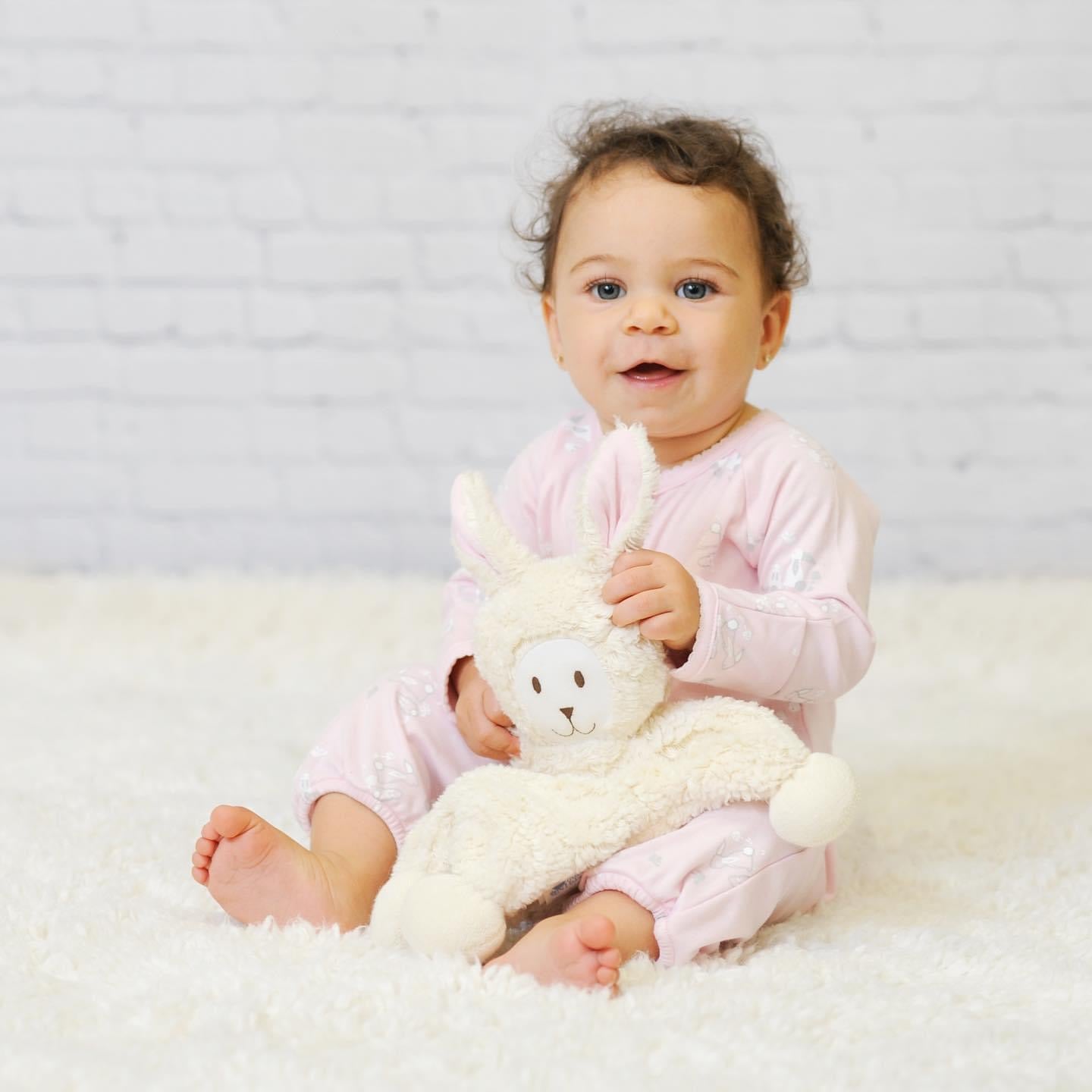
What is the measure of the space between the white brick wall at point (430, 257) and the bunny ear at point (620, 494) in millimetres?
1191

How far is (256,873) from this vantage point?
951 millimetres

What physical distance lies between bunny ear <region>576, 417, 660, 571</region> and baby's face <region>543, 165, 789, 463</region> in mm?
138

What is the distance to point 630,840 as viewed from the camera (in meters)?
0.94

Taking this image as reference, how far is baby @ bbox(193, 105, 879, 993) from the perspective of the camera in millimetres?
937

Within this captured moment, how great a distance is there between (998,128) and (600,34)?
0.56m

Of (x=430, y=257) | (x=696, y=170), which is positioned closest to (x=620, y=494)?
(x=696, y=170)

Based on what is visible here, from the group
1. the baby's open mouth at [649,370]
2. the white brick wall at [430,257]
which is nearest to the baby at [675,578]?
the baby's open mouth at [649,370]

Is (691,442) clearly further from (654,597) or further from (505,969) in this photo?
(505,969)

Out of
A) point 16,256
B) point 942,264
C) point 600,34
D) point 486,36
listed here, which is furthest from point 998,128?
point 16,256

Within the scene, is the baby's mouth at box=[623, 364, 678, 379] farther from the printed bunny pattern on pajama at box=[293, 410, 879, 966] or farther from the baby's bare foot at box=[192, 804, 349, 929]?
the baby's bare foot at box=[192, 804, 349, 929]

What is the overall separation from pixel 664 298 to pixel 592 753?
0.34 m

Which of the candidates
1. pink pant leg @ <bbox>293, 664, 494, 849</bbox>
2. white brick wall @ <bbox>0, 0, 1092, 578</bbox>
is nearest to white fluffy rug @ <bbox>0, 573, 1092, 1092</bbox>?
pink pant leg @ <bbox>293, 664, 494, 849</bbox>

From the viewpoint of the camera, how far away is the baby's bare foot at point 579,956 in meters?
0.84

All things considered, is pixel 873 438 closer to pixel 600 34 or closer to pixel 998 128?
pixel 998 128
